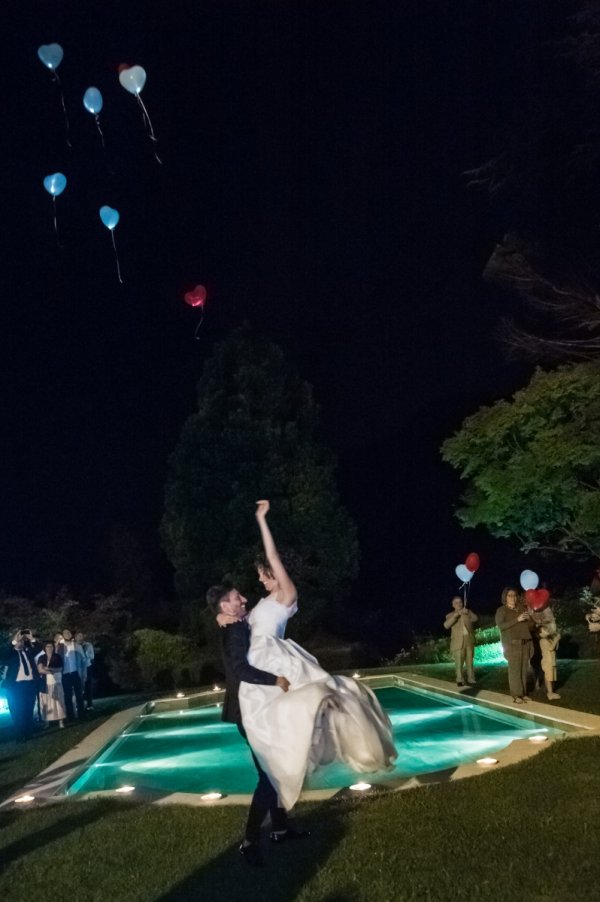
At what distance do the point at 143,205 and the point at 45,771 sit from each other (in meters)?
25.4

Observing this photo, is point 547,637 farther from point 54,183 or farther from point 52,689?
point 54,183

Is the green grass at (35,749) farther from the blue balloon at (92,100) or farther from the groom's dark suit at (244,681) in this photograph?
the blue balloon at (92,100)

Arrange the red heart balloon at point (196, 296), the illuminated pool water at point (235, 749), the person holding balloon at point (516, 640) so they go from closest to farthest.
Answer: the illuminated pool water at point (235, 749)
the person holding balloon at point (516, 640)
the red heart balloon at point (196, 296)

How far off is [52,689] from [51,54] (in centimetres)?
1048

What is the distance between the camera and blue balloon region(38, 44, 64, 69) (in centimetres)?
1361

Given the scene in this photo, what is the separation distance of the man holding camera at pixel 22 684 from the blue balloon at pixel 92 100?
8701mm

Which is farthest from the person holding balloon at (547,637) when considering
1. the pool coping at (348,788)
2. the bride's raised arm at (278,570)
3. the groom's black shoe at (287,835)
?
the bride's raised arm at (278,570)

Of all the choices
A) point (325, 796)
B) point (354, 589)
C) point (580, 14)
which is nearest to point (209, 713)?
point (325, 796)

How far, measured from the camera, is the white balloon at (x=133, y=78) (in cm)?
1372

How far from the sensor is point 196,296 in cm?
1938

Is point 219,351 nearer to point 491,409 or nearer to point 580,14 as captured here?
point 491,409

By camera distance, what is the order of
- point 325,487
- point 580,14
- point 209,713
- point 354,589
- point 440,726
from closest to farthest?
point 440,726 < point 580,14 < point 209,713 < point 325,487 < point 354,589

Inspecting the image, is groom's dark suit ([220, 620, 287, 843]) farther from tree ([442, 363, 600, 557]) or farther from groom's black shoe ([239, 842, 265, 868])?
tree ([442, 363, 600, 557])

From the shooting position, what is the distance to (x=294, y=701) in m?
5.91
